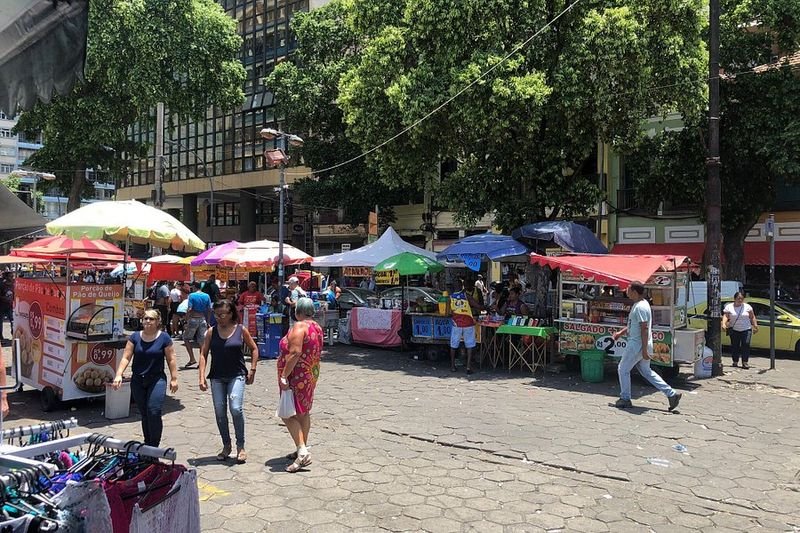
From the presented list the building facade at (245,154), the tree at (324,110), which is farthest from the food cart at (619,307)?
the building facade at (245,154)

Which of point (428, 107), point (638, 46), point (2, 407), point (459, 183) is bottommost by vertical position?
point (2, 407)

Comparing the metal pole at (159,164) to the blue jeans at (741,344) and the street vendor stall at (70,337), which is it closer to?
the street vendor stall at (70,337)

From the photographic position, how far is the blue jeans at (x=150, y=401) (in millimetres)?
5695

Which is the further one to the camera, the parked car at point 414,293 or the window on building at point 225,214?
the window on building at point 225,214

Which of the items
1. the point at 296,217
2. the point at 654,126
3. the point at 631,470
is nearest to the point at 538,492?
the point at 631,470

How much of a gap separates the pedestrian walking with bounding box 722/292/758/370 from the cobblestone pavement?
2.29 metres

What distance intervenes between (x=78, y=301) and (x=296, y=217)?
2853cm

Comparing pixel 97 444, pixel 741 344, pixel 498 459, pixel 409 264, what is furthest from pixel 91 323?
pixel 741 344

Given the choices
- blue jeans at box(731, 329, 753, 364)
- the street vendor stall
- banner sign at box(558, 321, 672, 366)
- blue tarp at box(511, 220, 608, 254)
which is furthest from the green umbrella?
the street vendor stall

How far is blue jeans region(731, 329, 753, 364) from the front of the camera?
12531 mm

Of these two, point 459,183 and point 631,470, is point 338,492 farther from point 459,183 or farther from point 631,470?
point 459,183

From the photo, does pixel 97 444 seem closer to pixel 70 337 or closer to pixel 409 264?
pixel 70 337

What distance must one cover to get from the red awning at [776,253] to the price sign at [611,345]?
11.5m

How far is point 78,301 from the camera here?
812cm
